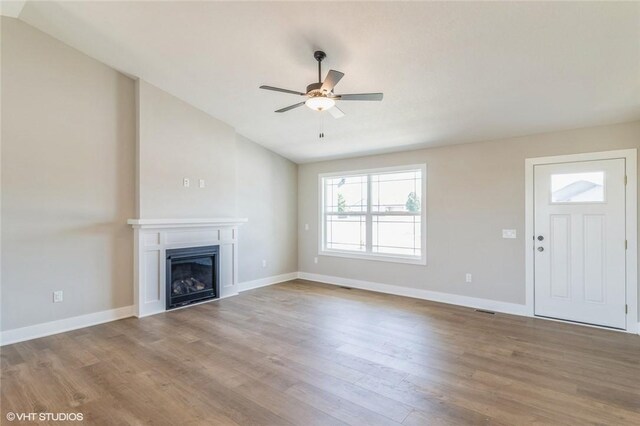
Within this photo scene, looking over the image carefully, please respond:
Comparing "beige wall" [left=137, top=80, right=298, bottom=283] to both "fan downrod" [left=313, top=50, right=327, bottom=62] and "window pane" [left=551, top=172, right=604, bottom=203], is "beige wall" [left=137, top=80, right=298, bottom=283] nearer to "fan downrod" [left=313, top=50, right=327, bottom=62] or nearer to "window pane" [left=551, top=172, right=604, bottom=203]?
"fan downrod" [left=313, top=50, right=327, bottom=62]

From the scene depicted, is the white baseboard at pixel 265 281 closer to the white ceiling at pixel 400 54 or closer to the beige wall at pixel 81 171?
the beige wall at pixel 81 171

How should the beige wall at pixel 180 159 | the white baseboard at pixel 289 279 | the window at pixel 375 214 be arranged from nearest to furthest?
the white baseboard at pixel 289 279 → the beige wall at pixel 180 159 → the window at pixel 375 214

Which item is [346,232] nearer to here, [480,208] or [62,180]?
[480,208]

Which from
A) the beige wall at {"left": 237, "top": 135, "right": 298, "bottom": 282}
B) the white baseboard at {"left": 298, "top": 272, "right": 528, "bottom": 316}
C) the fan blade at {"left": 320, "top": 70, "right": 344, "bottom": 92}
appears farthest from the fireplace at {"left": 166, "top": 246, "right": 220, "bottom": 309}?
the fan blade at {"left": 320, "top": 70, "right": 344, "bottom": 92}

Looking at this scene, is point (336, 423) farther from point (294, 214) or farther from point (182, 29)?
point (294, 214)

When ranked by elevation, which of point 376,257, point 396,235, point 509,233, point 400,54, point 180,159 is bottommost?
point 376,257

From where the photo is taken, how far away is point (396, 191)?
5.68m

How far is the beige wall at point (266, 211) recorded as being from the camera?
5801 mm

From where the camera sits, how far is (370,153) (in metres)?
5.73

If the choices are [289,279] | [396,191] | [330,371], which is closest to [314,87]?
[330,371]

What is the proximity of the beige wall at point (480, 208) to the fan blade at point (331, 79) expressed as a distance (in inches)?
116

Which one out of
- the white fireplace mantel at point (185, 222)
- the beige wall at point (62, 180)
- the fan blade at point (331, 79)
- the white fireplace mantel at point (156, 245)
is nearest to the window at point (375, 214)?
the white fireplace mantel at point (185, 222)

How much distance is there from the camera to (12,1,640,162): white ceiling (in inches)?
98.7

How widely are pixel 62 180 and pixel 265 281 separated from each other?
360 cm
